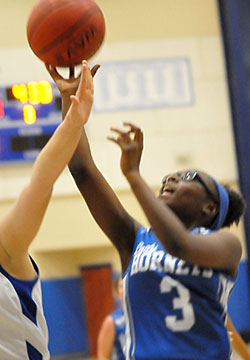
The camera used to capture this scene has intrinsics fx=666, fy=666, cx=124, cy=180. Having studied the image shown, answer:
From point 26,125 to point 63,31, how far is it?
4592 millimetres

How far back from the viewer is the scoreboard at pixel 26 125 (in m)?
6.89

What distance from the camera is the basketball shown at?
2.40 metres

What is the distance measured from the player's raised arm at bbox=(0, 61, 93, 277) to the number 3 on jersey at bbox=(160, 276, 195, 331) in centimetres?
67

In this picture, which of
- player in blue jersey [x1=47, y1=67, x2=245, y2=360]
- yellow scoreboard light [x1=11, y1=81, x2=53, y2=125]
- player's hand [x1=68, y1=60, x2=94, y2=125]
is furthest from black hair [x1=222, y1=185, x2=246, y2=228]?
yellow scoreboard light [x1=11, y1=81, x2=53, y2=125]

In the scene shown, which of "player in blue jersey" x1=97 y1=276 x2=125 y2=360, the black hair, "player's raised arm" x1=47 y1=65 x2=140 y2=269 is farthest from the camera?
→ "player in blue jersey" x1=97 y1=276 x2=125 y2=360

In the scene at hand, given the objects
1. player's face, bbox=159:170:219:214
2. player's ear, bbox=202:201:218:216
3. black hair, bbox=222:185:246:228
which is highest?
player's face, bbox=159:170:219:214

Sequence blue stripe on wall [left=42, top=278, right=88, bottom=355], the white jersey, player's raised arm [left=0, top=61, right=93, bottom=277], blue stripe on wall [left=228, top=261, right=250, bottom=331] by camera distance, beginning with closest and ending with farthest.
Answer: player's raised arm [left=0, top=61, right=93, bottom=277]
the white jersey
blue stripe on wall [left=42, top=278, right=88, bottom=355]
blue stripe on wall [left=228, top=261, right=250, bottom=331]

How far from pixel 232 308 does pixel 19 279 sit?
5.76 meters

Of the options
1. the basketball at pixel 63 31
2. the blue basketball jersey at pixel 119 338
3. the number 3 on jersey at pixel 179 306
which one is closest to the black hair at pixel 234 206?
the number 3 on jersey at pixel 179 306

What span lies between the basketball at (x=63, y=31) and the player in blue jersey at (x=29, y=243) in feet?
1.79

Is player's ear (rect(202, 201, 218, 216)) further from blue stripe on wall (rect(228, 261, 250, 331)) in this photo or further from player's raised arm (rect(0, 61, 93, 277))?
blue stripe on wall (rect(228, 261, 250, 331))

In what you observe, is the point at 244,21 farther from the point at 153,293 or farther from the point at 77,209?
the point at 153,293

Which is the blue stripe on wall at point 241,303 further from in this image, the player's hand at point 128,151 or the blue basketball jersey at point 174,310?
the player's hand at point 128,151

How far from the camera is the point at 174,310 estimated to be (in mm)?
2270
